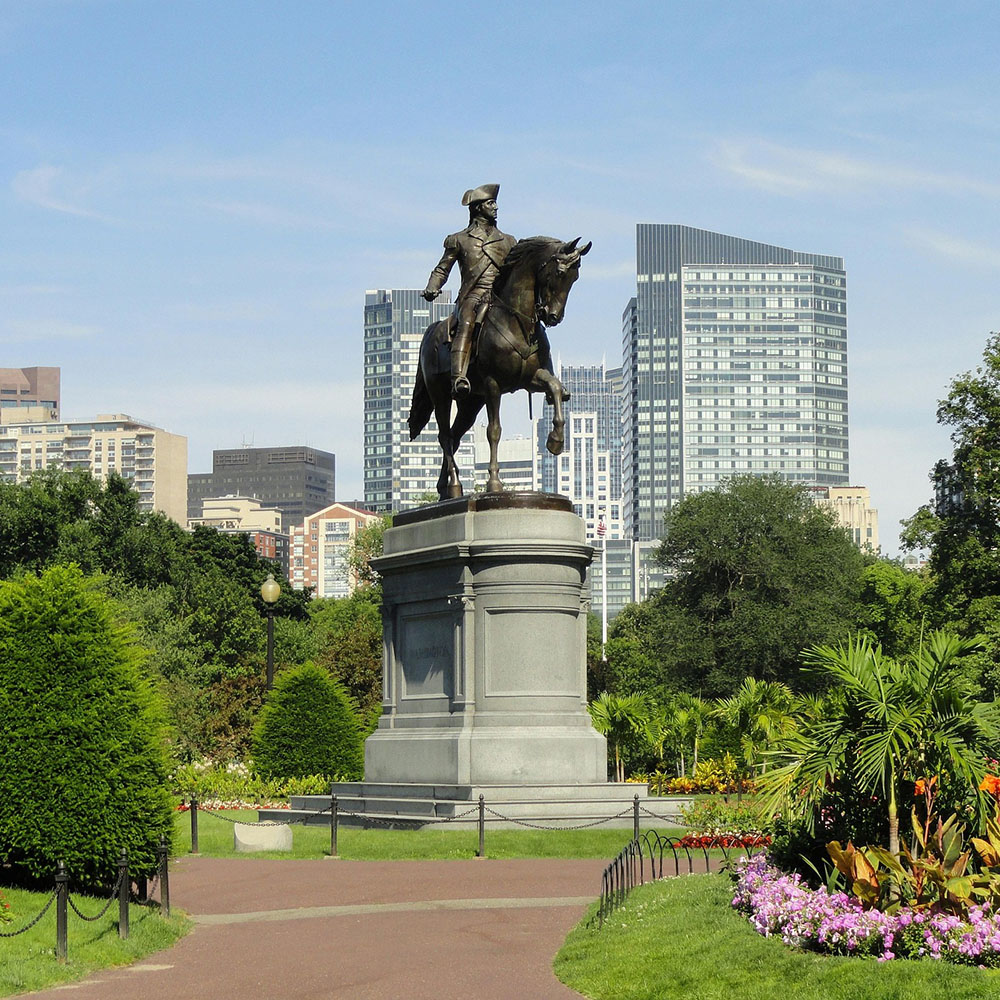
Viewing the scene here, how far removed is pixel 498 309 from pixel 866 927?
18122 mm

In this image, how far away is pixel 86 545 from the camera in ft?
235

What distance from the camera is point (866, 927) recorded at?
13.0 m

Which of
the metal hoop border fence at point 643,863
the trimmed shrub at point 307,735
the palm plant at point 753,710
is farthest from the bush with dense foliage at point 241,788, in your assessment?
the metal hoop border fence at point 643,863

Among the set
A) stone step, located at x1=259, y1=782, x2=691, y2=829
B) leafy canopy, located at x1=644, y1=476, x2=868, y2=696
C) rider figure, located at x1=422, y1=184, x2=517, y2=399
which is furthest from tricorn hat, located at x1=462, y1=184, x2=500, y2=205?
leafy canopy, located at x1=644, y1=476, x2=868, y2=696

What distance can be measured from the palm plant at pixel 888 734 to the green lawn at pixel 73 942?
6.35 m

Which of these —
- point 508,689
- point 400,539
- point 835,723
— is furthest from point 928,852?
point 400,539

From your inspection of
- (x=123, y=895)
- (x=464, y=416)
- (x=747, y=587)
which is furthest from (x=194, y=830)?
(x=747, y=587)

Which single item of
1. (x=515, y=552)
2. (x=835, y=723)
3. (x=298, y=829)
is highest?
(x=515, y=552)

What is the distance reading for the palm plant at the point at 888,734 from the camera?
1413cm

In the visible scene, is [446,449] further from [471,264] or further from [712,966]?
[712,966]

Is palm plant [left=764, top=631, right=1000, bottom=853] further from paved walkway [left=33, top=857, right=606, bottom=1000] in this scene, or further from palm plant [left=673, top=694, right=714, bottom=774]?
palm plant [left=673, top=694, right=714, bottom=774]

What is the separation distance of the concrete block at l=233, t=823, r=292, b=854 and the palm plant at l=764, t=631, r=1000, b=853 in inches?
483

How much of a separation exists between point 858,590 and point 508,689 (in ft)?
192

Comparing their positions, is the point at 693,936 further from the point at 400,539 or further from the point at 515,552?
the point at 400,539
